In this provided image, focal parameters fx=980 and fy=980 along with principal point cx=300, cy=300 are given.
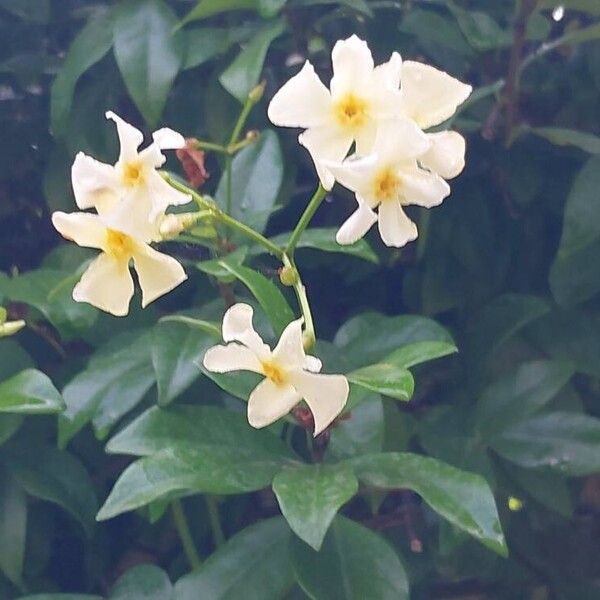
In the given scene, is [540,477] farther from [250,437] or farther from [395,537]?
[250,437]

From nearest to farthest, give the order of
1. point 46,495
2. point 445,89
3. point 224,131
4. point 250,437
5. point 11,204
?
1. point 445,89
2. point 250,437
3. point 46,495
4. point 224,131
5. point 11,204

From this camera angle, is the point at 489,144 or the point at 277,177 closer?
the point at 277,177

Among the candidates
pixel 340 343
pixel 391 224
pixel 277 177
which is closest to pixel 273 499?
pixel 340 343

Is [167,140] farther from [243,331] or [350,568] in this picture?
[350,568]

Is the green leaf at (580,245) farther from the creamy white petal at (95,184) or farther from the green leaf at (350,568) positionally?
the creamy white petal at (95,184)

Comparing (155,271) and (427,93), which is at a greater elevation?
(427,93)

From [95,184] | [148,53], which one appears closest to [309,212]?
[95,184]

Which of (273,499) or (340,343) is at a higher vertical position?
(340,343)

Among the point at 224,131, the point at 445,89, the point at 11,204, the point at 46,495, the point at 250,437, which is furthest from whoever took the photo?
the point at 11,204
